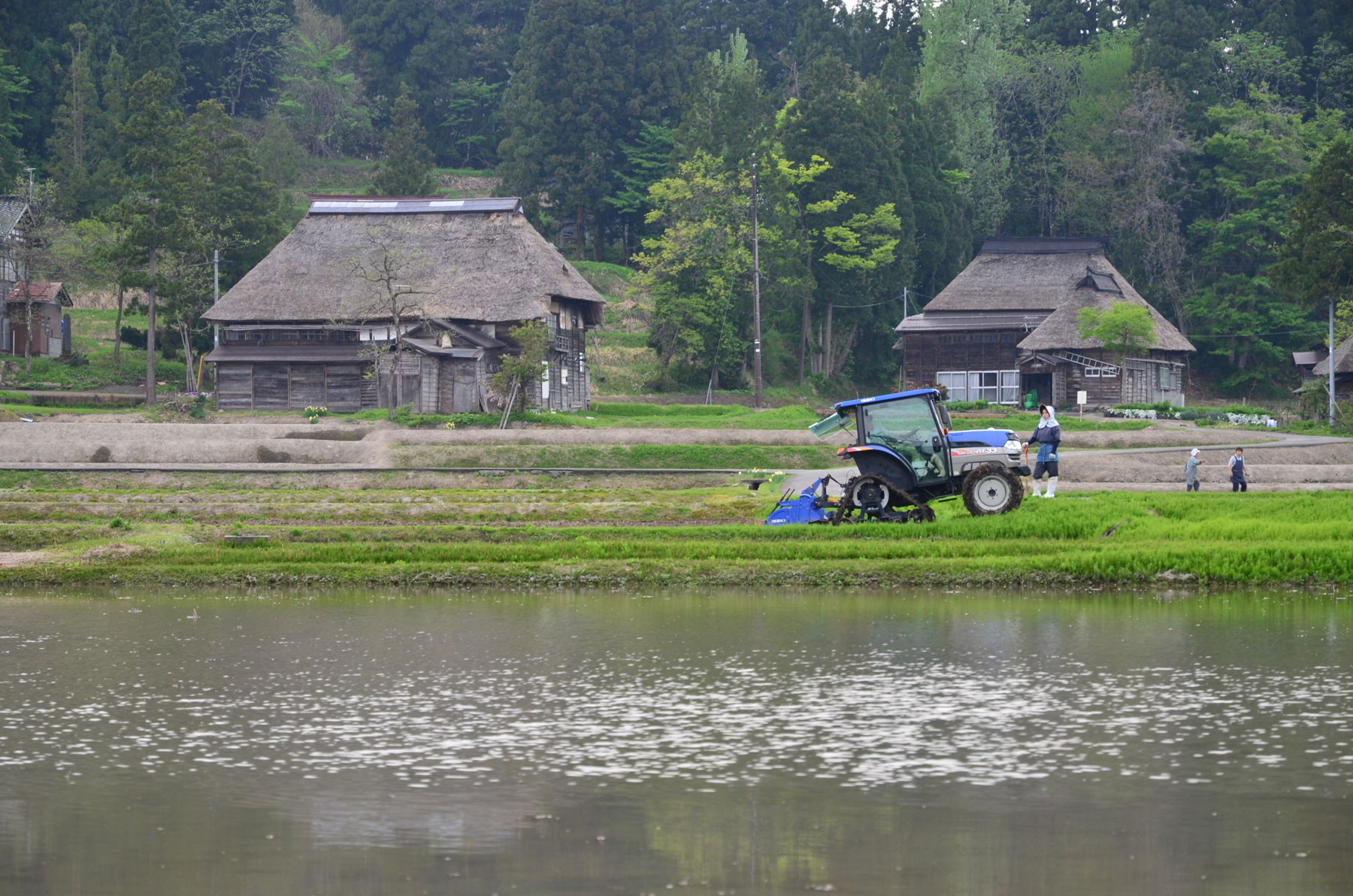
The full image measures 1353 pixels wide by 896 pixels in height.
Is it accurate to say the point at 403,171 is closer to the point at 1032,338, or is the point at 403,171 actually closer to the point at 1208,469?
the point at 1032,338

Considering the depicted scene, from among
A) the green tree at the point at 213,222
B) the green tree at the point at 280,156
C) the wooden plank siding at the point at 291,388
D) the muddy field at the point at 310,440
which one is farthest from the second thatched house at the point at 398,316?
the green tree at the point at 280,156

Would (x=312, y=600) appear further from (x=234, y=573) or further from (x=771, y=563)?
(x=771, y=563)

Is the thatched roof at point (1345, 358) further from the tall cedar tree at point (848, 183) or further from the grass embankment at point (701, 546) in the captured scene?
the grass embankment at point (701, 546)

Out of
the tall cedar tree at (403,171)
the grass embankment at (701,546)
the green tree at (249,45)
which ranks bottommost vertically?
the grass embankment at (701,546)

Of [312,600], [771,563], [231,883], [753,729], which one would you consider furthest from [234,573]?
[231,883]

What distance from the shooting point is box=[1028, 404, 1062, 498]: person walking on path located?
27.8 metres

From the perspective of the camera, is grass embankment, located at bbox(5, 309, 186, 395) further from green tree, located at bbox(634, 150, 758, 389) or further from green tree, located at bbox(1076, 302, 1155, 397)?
green tree, located at bbox(1076, 302, 1155, 397)

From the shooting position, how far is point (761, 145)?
236 feet

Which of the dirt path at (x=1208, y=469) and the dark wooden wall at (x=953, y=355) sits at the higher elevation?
the dark wooden wall at (x=953, y=355)

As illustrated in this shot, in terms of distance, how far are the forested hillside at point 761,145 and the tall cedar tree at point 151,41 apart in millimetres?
190

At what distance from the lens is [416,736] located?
13.0 m

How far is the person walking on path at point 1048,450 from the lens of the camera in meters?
27.8

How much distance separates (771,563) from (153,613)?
31.9 feet

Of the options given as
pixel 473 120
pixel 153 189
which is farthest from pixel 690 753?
pixel 473 120
